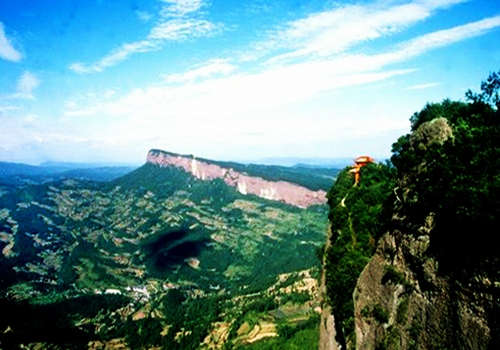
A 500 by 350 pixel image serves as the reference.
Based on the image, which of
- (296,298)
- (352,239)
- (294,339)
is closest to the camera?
(352,239)

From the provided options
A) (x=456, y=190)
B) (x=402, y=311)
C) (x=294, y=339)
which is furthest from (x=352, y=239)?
(x=294, y=339)

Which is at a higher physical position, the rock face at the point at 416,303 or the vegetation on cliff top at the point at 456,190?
the vegetation on cliff top at the point at 456,190

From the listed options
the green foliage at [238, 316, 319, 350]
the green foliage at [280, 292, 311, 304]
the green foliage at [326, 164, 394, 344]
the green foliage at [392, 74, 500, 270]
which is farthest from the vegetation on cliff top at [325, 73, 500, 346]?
the green foliage at [280, 292, 311, 304]

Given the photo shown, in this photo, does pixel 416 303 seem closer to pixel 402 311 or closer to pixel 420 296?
pixel 420 296

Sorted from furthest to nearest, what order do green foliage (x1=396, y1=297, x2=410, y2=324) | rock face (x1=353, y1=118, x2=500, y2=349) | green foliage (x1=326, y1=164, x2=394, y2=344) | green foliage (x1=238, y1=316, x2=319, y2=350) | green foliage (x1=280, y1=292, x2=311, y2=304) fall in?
green foliage (x1=280, y1=292, x2=311, y2=304) < green foliage (x1=238, y1=316, x2=319, y2=350) < green foliage (x1=326, y1=164, x2=394, y2=344) < green foliage (x1=396, y1=297, x2=410, y2=324) < rock face (x1=353, y1=118, x2=500, y2=349)

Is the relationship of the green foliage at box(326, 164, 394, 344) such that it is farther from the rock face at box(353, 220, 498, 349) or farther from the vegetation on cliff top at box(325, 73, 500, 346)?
the rock face at box(353, 220, 498, 349)

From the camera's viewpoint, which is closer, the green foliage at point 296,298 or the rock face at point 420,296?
the rock face at point 420,296

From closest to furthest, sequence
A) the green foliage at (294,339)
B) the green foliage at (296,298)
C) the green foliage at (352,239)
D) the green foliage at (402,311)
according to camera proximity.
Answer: the green foliage at (402,311), the green foliage at (352,239), the green foliage at (294,339), the green foliage at (296,298)

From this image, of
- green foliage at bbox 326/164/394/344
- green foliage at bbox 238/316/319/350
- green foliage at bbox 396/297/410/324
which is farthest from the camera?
green foliage at bbox 238/316/319/350

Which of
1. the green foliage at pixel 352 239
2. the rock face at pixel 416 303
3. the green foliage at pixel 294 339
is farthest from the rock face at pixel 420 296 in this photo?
the green foliage at pixel 294 339

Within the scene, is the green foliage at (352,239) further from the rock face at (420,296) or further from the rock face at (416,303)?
the rock face at (416,303)

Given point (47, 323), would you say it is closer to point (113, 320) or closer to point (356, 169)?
point (113, 320)

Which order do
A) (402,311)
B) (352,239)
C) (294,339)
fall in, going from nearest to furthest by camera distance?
(402,311), (352,239), (294,339)

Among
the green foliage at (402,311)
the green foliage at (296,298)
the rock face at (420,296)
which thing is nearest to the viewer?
the rock face at (420,296)
